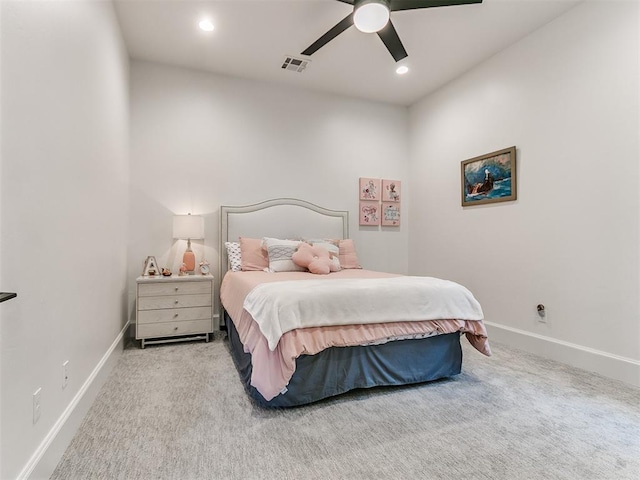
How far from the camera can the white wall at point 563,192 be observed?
256 centimetres

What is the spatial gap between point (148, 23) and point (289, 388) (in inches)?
134

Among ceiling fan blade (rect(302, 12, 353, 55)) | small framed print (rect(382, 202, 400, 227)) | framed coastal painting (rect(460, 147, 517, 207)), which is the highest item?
ceiling fan blade (rect(302, 12, 353, 55))

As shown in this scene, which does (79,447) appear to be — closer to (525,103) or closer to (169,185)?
(169,185)

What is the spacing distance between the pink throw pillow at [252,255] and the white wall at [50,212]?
4.58ft

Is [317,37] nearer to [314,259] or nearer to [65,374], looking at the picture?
[314,259]

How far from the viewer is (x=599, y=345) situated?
269 centimetres

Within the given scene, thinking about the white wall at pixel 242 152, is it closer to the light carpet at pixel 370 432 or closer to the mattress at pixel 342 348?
the mattress at pixel 342 348

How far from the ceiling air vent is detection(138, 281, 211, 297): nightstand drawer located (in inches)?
102

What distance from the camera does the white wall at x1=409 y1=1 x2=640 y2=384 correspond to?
256 centimetres

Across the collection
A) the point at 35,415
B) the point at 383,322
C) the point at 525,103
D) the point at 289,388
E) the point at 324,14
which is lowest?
the point at 289,388

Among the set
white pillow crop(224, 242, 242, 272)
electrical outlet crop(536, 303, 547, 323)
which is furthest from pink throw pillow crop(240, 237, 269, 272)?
electrical outlet crop(536, 303, 547, 323)

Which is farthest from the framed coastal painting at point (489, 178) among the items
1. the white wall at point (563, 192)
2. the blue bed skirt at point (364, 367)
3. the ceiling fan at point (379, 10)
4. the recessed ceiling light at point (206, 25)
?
the recessed ceiling light at point (206, 25)

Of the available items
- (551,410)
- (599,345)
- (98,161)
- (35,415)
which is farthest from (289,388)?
(599,345)

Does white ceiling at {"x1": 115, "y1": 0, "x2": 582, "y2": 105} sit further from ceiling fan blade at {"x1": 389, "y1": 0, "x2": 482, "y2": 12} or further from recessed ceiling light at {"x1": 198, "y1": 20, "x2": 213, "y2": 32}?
ceiling fan blade at {"x1": 389, "y1": 0, "x2": 482, "y2": 12}
